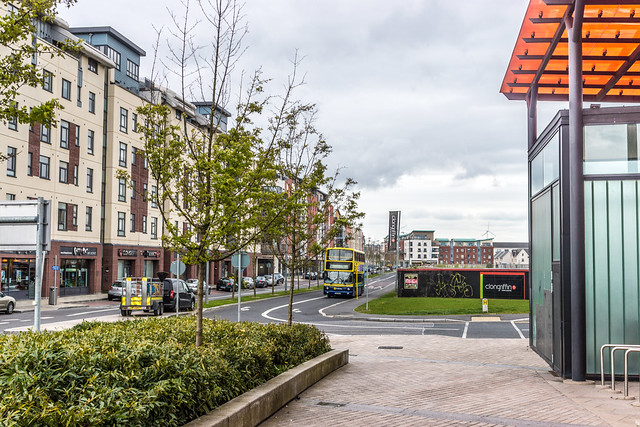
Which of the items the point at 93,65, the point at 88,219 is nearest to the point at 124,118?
the point at 93,65

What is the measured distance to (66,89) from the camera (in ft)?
133

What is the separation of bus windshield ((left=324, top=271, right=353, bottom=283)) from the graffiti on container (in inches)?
243

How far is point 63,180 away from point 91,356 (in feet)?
127

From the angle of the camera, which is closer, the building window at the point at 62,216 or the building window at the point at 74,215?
the building window at the point at 62,216

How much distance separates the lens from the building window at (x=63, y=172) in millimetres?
40572

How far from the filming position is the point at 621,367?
9.97 meters

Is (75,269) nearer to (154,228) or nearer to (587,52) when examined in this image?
(154,228)

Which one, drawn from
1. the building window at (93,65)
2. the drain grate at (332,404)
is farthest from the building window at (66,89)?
the drain grate at (332,404)

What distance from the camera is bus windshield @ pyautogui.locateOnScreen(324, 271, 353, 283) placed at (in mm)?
44469

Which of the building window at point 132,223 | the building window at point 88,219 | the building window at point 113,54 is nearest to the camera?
the building window at point 88,219

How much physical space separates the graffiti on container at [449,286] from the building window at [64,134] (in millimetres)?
28044

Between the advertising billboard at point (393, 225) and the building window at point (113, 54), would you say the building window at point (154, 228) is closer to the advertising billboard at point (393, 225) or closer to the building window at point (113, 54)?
the building window at point (113, 54)

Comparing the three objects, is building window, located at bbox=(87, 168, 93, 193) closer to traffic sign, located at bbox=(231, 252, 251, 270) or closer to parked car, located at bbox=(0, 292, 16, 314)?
parked car, located at bbox=(0, 292, 16, 314)

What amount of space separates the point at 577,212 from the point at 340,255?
35349mm
